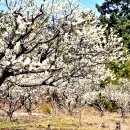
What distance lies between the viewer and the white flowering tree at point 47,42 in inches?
508

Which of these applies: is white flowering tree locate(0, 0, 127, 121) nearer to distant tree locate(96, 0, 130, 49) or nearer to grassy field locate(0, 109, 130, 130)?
grassy field locate(0, 109, 130, 130)

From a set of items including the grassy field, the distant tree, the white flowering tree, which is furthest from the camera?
the distant tree

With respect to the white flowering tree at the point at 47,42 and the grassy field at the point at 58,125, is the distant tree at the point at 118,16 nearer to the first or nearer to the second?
the grassy field at the point at 58,125

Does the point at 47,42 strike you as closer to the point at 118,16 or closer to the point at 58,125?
the point at 58,125

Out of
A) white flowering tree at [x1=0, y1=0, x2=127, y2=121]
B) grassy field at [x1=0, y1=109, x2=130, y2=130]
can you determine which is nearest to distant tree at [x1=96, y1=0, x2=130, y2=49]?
grassy field at [x1=0, y1=109, x2=130, y2=130]

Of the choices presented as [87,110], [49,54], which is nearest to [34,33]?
[49,54]

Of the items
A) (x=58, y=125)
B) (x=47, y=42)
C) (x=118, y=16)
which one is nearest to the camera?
(x=47, y=42)

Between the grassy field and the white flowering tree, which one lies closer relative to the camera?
the white flowering tree

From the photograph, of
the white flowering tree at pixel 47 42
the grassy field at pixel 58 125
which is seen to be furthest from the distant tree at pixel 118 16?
the white flowering tree at pixel 47 42

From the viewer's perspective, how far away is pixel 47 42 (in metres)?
14.2

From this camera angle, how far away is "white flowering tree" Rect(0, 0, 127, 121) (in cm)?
1290

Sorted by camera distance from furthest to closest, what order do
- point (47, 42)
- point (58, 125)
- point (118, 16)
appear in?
point (118, 16)
point (58, 125)
point (47, 42)

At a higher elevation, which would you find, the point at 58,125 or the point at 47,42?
the point at 47,42

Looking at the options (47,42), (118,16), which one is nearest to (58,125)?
(47,42)
